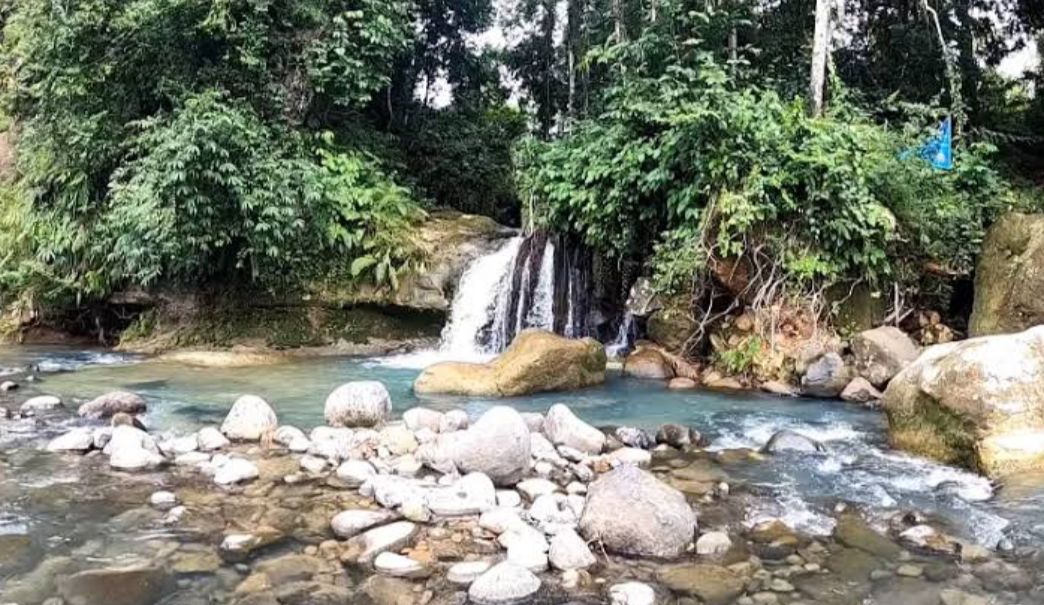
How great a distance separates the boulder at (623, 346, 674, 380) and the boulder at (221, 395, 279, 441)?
17.4ft

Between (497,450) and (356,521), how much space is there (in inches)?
51.0

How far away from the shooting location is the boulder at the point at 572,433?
23.6 feet

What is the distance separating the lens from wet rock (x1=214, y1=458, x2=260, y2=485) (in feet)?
20.2

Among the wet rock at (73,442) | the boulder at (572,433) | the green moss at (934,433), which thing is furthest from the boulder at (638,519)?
the wet rock at (73,442)

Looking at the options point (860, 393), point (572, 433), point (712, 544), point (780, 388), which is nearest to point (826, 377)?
point (860, 393)

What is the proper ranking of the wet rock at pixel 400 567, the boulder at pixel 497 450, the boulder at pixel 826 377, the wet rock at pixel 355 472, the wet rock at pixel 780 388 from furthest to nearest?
the wet rock at pixel 780 388
the boulder at pixel 826 377
the wet rock at pixel 355 472
the boulder at pixel 497 450
the wet rock at pixel 400 567

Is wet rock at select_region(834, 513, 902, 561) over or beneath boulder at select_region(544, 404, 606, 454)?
beneath

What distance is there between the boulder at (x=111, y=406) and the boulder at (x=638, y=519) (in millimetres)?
5441

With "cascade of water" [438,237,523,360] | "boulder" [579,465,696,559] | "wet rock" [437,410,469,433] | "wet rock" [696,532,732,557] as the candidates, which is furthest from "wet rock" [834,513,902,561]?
"cascade of water" [438,237,523,360]

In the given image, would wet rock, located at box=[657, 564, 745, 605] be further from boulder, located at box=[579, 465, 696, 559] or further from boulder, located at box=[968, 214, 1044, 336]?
boulder, located at box=[968, 214, 1044, 336]

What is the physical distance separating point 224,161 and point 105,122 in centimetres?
322

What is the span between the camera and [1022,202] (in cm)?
1195

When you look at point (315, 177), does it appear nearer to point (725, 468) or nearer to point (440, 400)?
point (440, 400)

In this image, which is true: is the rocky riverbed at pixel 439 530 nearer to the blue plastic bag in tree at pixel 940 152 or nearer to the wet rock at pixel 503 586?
the wet rock at pixel 503 586
